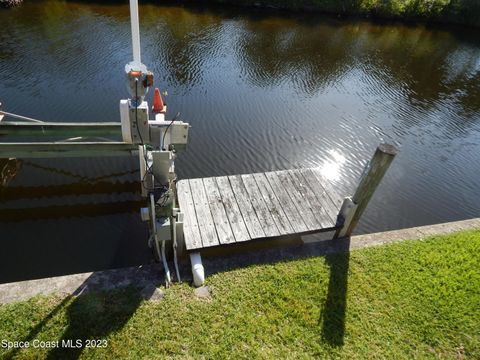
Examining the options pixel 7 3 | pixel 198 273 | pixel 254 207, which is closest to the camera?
pixel 198 273

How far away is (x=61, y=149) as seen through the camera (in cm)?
710

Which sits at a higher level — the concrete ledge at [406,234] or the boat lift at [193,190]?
the boat lift at [193,190]

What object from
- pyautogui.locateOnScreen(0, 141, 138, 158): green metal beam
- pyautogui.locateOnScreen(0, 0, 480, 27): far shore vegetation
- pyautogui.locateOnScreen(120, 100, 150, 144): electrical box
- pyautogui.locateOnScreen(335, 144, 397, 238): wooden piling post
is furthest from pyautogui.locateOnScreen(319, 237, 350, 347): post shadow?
pyautogui.locateOnScreen(0, 0, 480, 27): far shore vegetation

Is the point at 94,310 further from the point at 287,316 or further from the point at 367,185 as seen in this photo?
the point at 367,185

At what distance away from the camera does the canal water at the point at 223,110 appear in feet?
23.2

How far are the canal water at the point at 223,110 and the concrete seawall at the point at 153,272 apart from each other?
1.06 m

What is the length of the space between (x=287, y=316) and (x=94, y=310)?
2.88m

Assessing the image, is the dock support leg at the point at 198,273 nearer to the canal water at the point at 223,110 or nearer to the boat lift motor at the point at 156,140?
the boat lift motor at the point at 156,140

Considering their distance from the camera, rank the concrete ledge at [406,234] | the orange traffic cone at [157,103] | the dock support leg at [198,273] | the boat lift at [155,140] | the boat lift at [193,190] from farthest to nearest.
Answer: the concrete ledge at [406,234] → the dock support leg at [198,273] → the orange traffic cone at [157,103] → the boat lift at [193,190] → the boat lift at [155,140]

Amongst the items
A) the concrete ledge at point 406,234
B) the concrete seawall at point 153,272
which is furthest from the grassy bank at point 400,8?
the concrete seawall at point 153,272

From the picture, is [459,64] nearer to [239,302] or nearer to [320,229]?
[320,229]

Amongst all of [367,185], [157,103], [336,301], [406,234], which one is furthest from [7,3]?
[406,234]

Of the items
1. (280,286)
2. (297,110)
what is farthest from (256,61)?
(280,286)

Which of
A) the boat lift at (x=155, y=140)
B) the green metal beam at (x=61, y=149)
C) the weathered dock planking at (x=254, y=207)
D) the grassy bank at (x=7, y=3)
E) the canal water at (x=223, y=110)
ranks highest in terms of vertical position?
the boat lift at (x=155, y=140)
